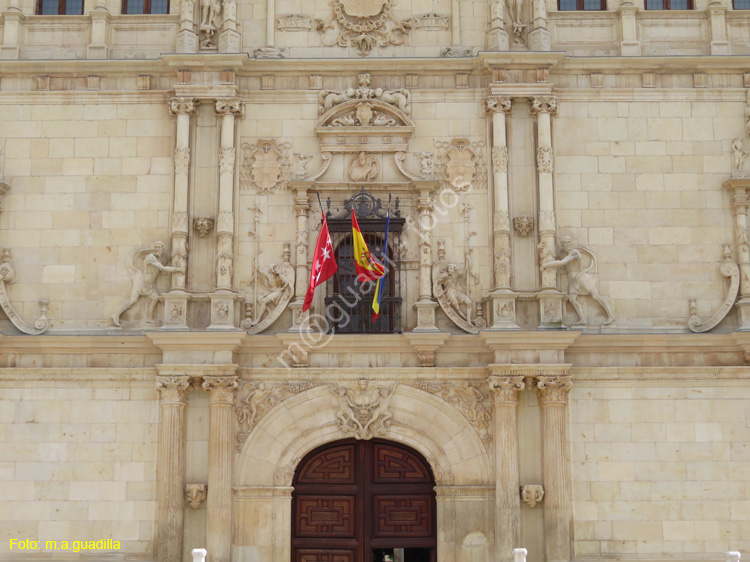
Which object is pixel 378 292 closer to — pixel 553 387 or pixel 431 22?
pixel 553 387

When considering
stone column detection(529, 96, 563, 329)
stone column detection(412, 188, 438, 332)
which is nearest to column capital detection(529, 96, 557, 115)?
stone column detection(529, 96, 563, 329)

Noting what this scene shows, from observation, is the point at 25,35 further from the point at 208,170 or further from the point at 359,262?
the point at 359,262

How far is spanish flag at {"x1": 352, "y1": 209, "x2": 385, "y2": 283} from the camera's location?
53.9ft

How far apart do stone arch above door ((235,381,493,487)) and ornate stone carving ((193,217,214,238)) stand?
3.19m

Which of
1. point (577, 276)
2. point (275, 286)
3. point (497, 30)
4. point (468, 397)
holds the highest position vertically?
point (497, 30)

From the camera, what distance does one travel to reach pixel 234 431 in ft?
54.1

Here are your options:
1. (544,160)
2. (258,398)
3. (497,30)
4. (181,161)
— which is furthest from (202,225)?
(497,30)

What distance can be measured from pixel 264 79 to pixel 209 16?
1.54m

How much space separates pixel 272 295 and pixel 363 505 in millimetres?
3795

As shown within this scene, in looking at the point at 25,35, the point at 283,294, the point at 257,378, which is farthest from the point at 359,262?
the point at 25,35

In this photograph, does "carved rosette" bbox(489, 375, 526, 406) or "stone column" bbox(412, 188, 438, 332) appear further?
"stone column" bbox(412, 188, 438, 332)

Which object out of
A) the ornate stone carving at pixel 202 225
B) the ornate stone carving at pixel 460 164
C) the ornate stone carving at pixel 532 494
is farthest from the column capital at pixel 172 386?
the ornate stone carving at pixel 532 494

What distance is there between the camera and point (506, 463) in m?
16.2

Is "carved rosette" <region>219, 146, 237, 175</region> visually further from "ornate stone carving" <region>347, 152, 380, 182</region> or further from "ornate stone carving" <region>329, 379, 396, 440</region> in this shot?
"ornate stone carving" <region>329, 379, 396, 440</region>
